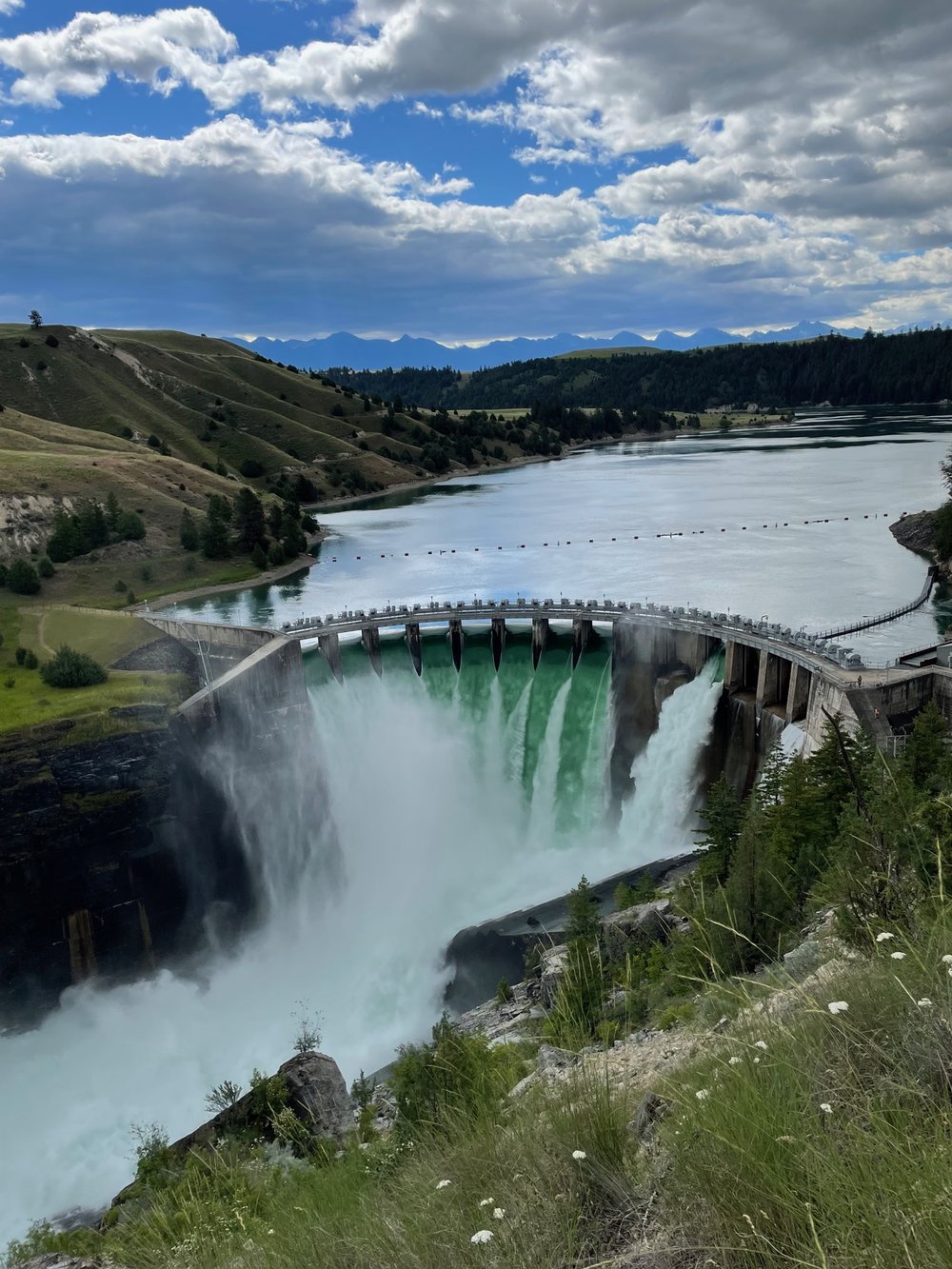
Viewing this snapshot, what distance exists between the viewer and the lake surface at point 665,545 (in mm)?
65875

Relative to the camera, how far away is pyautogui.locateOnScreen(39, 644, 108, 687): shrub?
41.3 metres

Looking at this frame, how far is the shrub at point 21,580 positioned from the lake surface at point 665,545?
1092 centimetres

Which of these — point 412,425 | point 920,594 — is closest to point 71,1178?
point 920,594

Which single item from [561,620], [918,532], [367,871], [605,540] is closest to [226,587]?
[605,540]

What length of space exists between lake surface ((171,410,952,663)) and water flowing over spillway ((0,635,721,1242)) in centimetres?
1716

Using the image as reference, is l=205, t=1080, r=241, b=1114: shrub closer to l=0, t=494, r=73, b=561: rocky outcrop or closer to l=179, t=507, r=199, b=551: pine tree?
l=0, t=494, r=73, b=561: rocky outcrop

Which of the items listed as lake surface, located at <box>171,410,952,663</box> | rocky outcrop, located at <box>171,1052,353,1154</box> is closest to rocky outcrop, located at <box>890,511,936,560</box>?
lake surface, located at <box>171,410,952,663</box>

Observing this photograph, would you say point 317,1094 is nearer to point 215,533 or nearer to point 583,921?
point 583,921

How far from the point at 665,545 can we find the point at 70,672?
59.4m

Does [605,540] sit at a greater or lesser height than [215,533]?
lesser

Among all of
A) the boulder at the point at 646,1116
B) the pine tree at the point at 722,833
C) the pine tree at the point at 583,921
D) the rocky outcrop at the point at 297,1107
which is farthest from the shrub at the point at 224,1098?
the boulder at the point at 646,1116

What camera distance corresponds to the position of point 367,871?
43969 millimetres

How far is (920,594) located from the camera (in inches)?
2477

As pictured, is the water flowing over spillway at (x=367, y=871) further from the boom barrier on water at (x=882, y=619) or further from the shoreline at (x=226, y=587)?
the shoreline at (x=226, y=587)
